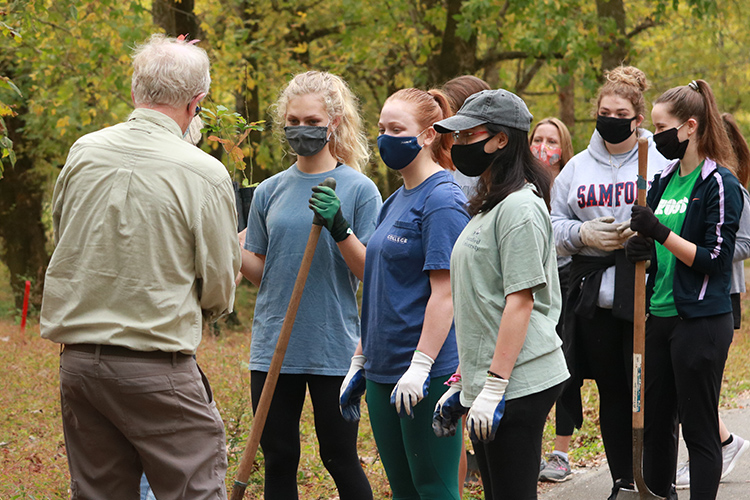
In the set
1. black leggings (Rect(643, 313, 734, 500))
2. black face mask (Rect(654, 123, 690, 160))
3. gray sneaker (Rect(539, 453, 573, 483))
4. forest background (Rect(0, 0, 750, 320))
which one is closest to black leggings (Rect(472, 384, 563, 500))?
black leggings (Rect(643, 313, 734, 500))

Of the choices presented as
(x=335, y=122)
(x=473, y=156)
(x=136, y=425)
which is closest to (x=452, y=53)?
(x=335, y=122)

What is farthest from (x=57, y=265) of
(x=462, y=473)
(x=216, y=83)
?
(x=216, y=83)

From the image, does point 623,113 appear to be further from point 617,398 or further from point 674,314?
point 617,398

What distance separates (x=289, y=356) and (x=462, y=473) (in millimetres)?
1259

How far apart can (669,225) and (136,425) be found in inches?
99.9

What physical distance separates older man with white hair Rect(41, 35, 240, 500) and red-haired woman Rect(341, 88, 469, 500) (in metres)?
0.65

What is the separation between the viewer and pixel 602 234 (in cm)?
395

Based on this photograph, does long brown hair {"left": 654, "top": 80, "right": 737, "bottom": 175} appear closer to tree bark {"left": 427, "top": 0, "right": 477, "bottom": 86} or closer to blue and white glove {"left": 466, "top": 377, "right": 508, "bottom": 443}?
blue and white glove {"left": 466, "top": 377, "right": 508, "bottom": 443}

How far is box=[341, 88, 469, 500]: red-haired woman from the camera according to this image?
2971 mm

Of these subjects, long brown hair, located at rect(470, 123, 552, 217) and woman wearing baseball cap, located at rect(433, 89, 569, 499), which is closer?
woman wearing baseball cap, located at rect(433, 89, 569, 499)

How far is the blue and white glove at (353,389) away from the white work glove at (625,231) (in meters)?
1.44

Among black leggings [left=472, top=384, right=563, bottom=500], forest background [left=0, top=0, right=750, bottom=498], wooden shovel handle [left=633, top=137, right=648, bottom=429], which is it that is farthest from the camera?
forest background [left=0, top=0, right=750, bottom=498]

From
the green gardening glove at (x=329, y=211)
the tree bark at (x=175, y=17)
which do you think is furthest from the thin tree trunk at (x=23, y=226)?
the green gardening glove at (x=329, y=211)

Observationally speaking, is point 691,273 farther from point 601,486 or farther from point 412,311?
point 601,486
